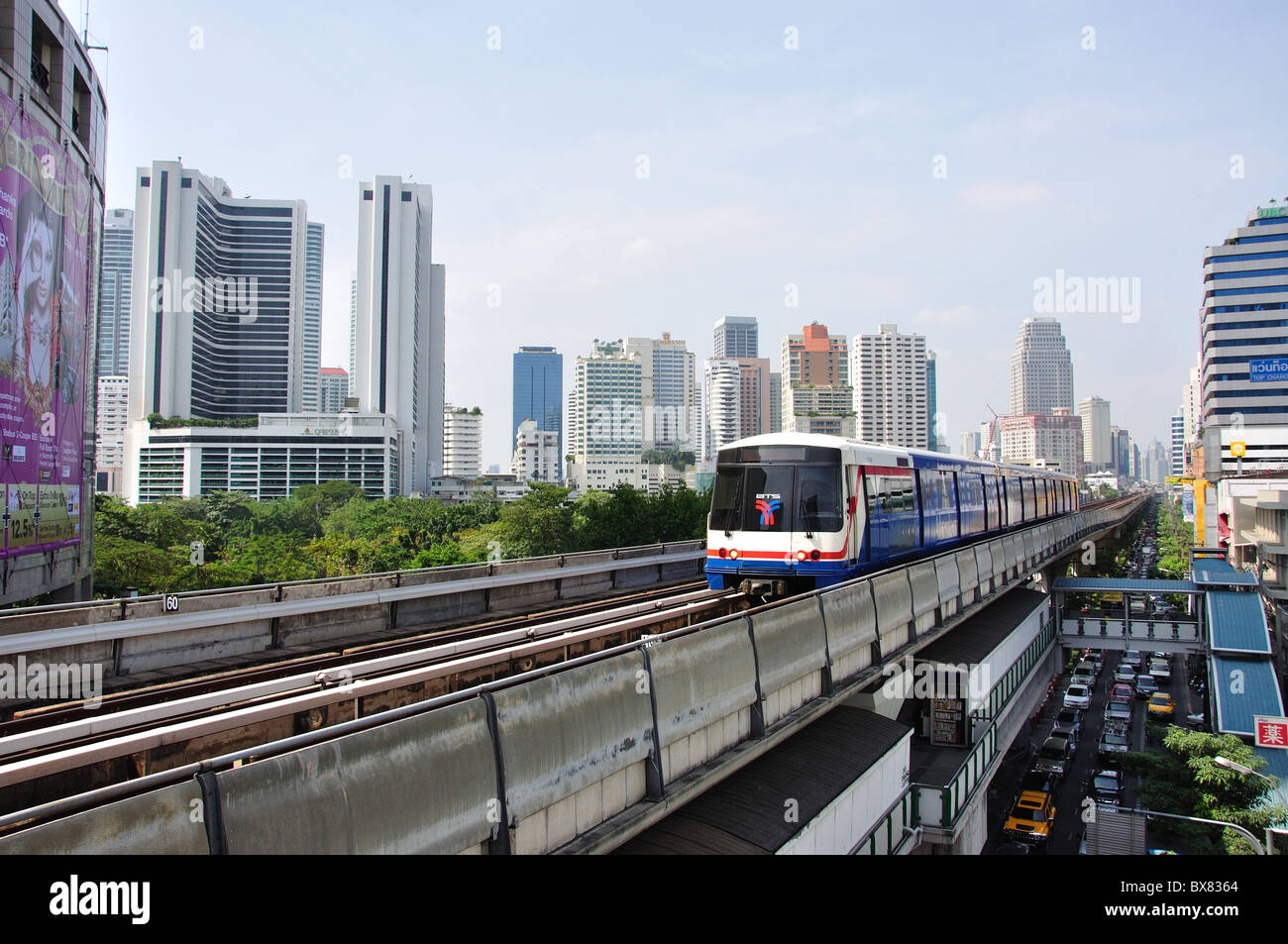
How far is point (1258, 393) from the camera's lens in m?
96.2

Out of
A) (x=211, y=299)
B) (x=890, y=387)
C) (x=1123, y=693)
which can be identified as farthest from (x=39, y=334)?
(x=890, y=387)

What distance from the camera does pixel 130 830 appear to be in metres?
3.66

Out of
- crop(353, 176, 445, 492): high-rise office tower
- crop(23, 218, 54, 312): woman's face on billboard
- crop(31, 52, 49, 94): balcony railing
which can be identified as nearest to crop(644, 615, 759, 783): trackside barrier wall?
crop(23, 218, 54, 312): woman's face on billboard

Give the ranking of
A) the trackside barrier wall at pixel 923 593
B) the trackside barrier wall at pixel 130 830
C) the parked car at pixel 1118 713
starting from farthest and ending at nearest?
the parked car at pixel 1118 713 → the trackside barrier wall at pixel 923 593 → the trackside barrier wall at pixel 130 830

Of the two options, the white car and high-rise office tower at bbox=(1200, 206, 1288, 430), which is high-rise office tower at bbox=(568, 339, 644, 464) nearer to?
high-rise office tower at bbox=(1200, 206, 1288, 430)

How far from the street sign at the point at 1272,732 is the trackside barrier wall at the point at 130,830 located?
29048mm

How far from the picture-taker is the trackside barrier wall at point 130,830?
3396 mm

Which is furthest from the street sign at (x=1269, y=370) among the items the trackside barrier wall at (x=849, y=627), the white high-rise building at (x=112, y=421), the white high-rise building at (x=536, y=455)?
the white high-rise building at (x=112, y=421)

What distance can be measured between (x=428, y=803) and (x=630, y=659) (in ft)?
7.53

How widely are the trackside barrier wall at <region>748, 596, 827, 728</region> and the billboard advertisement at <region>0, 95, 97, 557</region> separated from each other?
20401 millimetres

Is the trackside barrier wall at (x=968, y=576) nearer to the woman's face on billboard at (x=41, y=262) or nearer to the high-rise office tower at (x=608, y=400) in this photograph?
the woman's face on billboard at (x=41, y=262)

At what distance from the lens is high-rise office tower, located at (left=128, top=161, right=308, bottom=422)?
130 metres
